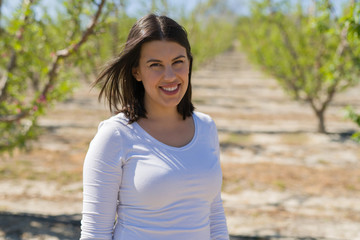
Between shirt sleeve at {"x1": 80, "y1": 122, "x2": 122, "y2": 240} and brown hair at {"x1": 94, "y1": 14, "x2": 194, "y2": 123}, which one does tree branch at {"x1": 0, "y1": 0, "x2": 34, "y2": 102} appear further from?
shirt sleeve at {"x1": 80, "y1": 122, "x2": 122, "y2": 240}

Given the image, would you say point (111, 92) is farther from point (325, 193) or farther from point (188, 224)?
point (325, 193)

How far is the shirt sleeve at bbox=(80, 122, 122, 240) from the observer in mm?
1329

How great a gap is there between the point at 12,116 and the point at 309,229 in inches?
161

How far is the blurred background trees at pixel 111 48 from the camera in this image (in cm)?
417

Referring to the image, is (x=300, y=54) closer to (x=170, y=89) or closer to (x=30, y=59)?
(x=30, y=59)

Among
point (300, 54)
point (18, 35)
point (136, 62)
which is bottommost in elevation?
point (136, 62)

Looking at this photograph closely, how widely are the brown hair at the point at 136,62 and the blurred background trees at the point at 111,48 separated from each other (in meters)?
0.29

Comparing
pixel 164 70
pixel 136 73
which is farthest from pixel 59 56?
pixel 164 70

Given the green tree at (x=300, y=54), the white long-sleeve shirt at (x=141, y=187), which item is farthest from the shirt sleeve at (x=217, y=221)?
the green tree at (x=300, y=54)

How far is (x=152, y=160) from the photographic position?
139 centimetres

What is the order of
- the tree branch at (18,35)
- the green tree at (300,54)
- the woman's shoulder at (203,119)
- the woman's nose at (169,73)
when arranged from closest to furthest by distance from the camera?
the woman's nose at (169,73) → the woman's shoulder at (203,119) → the tree branch at (18,35) → the green tree at (300,54)

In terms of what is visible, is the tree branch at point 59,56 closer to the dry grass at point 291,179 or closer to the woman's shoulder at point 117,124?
the woman's shoulder at point 117,124

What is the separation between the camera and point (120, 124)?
4.69 feet

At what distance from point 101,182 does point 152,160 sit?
0.69 feet
